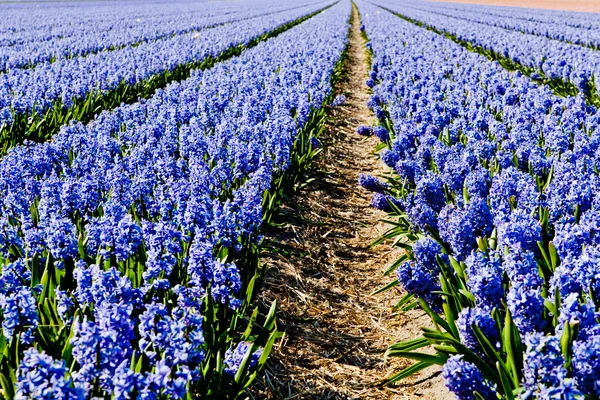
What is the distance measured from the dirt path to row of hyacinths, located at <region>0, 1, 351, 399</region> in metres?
0.49

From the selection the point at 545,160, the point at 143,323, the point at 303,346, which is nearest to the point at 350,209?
the point at 545,160

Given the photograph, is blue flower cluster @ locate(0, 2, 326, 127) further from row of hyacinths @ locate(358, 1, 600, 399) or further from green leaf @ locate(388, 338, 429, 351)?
green leaf @ locate(388, 338, 429, 351)

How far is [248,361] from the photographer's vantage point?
3.06 meters

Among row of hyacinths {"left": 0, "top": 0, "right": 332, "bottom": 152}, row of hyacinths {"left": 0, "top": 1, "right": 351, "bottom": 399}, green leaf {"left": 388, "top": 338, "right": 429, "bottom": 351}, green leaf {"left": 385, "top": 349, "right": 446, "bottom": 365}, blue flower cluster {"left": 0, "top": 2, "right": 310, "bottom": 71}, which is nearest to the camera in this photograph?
row of hyacinths {"left": 0, "top": 1, "right": 351, "bottom": 399}

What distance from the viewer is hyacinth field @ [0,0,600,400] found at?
264cm

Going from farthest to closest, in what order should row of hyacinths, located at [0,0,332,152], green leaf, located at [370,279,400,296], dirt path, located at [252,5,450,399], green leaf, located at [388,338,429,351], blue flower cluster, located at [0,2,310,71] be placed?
blue flower cluster, located at [0,2,310,71] → row of hyacinths, located at [0,0,332,152] → green leaf, located at [370,279,400,296] → dirt path, located at [252,5,450,399] → green leaf, located at [388,338,429,351]

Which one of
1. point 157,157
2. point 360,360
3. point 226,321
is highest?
point 157,157

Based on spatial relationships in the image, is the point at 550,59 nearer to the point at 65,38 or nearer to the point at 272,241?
the point at 272,241

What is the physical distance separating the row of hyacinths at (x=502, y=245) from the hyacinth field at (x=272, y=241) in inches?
0.6

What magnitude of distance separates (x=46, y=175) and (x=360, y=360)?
12.0ft

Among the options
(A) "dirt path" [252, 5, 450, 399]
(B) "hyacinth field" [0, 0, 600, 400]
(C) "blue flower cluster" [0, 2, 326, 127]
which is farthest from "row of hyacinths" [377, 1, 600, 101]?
(C) "blue flower cluster" [0, 2, 326, 127]

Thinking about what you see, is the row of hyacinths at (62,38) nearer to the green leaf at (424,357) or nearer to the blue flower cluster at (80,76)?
the blue flower cluster at (80,76)

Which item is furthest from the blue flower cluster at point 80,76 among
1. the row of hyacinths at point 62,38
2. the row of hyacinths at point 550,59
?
the row of hyacinths at point 550,59

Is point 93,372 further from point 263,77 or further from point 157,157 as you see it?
point 263,77
